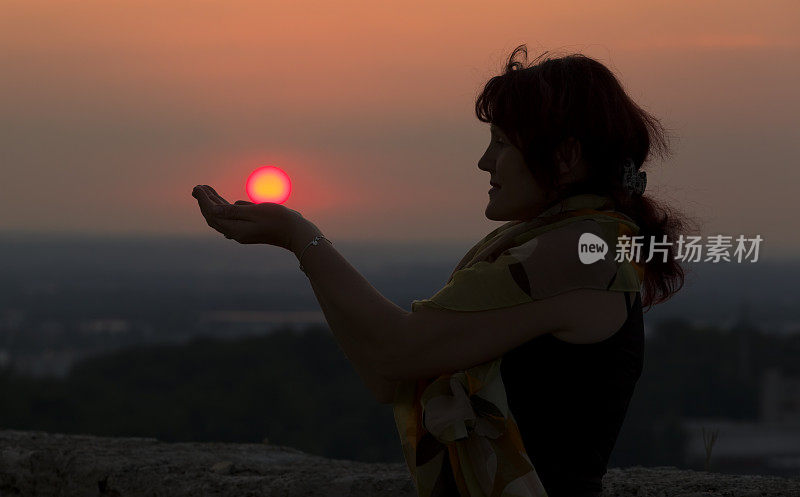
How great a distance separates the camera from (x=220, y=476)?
15.3 ft

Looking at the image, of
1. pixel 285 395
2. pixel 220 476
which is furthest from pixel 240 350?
pixel 220 476

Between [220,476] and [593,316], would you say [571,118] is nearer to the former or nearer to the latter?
[593,316]

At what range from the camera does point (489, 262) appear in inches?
104

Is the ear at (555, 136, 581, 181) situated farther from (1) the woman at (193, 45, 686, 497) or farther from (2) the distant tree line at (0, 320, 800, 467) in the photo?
(2) the distant tree line at (0, 320, 800, 467)

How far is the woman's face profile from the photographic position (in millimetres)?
2641

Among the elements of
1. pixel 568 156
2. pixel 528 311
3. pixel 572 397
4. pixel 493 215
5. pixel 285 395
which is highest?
pixel 285 395

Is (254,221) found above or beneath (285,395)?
beneath

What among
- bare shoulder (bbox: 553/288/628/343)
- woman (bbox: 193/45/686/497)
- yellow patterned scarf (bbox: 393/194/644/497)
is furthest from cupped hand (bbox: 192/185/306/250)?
bare shoulder (bbox: 553/288/628/343)

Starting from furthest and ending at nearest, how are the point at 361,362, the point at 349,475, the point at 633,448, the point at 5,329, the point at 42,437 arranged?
the point at 5,329 → the point at 633,448 → the point at 42,437 → the point at 349,475 → the point at 361,362

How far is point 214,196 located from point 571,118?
100 centimetres

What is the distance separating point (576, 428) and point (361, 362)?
552 millimetres

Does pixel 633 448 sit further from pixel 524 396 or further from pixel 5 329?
pixel 524 396

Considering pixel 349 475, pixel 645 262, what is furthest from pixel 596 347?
pixel 349 475

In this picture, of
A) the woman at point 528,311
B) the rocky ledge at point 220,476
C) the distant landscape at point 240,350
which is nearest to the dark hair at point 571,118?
the woman at point 528,311
